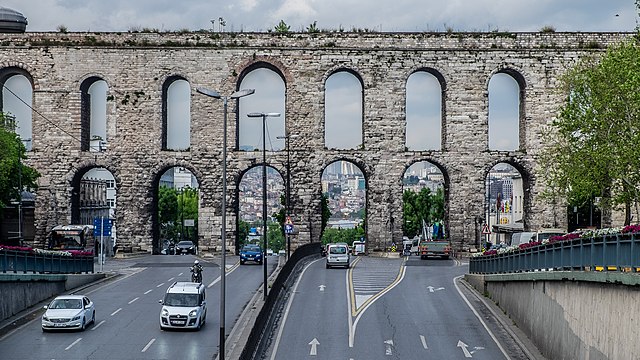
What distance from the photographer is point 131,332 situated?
39.7m

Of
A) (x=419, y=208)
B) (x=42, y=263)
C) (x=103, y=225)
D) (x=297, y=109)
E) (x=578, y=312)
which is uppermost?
(x=297, y=109)

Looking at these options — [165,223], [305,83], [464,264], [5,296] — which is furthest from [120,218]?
[165,223]

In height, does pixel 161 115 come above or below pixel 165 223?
above

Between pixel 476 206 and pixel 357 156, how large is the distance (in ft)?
33.6

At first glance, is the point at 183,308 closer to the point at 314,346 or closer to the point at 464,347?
the point at 314,346

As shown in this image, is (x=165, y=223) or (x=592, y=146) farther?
(x=165, y=223)

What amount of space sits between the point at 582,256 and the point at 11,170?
2007 inches

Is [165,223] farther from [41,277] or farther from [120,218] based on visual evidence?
[41,277]

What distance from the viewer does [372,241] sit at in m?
80.2

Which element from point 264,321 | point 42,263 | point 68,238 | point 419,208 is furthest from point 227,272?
point 419,208

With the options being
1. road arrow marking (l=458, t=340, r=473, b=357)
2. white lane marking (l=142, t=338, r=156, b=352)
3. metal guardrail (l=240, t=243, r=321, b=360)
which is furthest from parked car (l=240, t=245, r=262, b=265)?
road arrow marking (l=458, t=340, r=473, b=357)

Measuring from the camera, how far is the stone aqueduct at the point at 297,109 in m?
79.5

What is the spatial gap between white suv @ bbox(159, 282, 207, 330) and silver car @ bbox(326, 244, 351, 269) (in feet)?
84.4

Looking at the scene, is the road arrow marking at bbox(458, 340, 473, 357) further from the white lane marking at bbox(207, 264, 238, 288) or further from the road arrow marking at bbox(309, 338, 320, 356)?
the white lane marking at bbox(207, 264, 238, 288)
